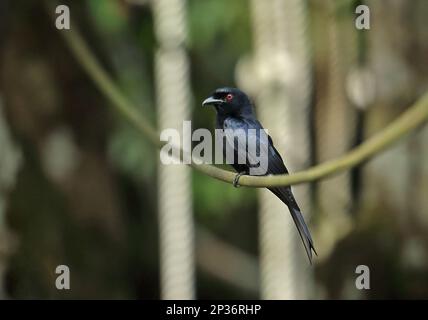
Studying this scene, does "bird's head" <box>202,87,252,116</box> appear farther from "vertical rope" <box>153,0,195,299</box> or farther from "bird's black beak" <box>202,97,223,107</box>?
"vertical rope" <box>153,0,195,299</box>

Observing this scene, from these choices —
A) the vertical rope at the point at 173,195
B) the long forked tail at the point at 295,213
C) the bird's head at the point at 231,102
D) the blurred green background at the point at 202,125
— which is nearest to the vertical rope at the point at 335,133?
the blurred green background at the point at 202,125

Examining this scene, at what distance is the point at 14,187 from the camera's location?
3354 mm

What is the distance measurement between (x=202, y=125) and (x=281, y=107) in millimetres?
1509

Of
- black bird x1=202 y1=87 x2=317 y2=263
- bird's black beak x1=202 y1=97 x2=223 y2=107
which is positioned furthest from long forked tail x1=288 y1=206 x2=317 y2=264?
bird's black beak x1=202 y1=97 x2=223 y2=107

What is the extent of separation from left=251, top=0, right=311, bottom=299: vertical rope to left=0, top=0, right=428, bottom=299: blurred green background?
16mm

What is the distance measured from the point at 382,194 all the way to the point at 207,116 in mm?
1392

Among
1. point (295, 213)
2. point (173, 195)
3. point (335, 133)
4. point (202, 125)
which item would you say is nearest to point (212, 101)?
point (295, 213)

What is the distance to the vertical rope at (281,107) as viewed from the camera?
8.95 ft

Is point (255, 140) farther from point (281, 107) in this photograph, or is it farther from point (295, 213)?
point (281, 107)

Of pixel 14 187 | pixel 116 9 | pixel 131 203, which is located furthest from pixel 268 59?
pixel 131 203

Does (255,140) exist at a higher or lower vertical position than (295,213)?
higher

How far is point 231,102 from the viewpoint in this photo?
169cm

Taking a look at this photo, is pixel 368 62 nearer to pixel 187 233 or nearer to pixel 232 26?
pixel 187 233

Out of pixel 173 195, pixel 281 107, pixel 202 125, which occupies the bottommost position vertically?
pixel 173 195
